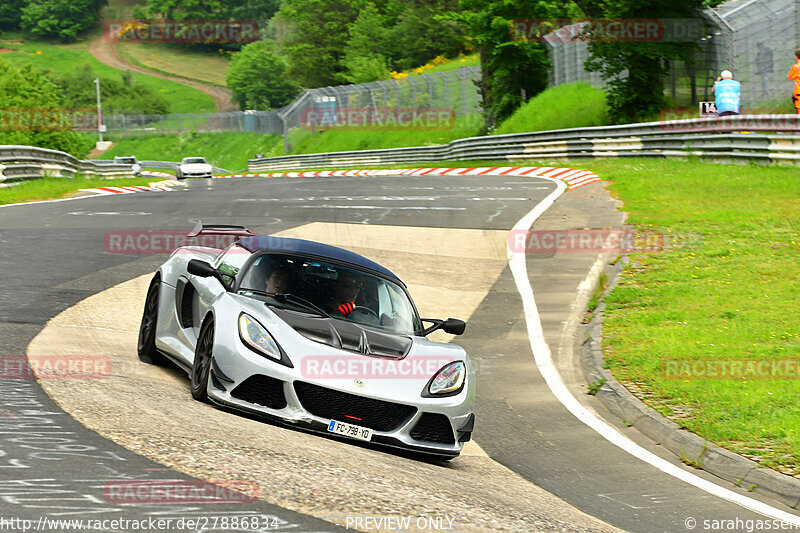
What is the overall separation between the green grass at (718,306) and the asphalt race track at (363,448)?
60 cm

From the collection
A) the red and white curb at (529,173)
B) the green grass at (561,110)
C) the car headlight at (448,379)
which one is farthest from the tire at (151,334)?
the green grass at (561,110)

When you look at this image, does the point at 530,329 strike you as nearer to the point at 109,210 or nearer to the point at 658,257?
the point at 658,257

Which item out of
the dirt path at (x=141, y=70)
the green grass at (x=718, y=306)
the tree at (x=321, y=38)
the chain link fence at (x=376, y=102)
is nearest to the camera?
the green grass at (x=718, y=306)

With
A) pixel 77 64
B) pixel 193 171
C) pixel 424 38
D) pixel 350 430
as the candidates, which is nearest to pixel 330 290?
pixel 350 430

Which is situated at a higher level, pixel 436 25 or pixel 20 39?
pixel 20 39

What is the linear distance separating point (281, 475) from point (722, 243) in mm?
11820

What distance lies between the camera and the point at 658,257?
14.7 metres

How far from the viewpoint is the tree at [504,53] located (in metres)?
44.1

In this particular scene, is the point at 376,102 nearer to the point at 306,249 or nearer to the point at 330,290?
the point at 306,249

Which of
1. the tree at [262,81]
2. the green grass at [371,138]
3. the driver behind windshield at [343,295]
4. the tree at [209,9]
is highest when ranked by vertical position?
the tree at [209,9]

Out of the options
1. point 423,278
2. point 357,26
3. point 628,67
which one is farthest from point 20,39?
point 423,278

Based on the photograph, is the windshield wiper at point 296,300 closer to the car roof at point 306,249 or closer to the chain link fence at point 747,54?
the car roof at point 306,249

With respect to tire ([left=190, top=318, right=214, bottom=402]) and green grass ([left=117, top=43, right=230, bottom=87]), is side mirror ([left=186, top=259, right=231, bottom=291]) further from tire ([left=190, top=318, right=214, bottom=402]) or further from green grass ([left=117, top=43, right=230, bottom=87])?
green grass ([left=117, top=43, right=230, bottom=87])

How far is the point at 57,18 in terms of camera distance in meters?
177
